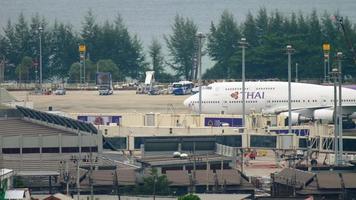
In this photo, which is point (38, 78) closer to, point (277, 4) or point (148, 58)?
point (148, 58)

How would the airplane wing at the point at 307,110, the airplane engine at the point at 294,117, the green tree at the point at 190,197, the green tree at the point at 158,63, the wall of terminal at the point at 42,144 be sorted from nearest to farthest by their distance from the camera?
the green tree at the point at 190,197 → the wall of terminal at the point at 42,144 → the airplane engine at the point at 294,117 → the airplane wing at the point at 307,110 → the green tree at the point at 158,63

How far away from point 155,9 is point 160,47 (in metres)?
52.2

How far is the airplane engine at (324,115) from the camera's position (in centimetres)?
8750

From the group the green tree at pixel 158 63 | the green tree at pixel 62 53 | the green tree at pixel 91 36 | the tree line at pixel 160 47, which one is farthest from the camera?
the green tree at pixel 91 36

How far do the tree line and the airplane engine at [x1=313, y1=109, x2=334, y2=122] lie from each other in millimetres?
27351

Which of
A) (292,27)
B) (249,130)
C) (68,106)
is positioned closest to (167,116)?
(249,130)

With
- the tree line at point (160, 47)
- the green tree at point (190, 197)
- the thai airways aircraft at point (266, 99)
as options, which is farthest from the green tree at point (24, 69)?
the green tree at point (190, 197)

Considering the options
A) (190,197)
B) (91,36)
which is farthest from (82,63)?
(190,197)

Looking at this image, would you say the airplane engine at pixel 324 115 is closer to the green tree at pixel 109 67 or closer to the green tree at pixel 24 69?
the green tree at pixel 109 67

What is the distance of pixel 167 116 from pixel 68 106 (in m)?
17.0

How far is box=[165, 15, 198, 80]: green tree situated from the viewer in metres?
127

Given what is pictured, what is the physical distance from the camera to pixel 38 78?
12294 centimetres

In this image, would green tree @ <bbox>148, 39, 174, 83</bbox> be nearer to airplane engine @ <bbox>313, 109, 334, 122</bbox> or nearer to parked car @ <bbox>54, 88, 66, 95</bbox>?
parked car @ <bbox>54, 88, 66, 95</bbox>

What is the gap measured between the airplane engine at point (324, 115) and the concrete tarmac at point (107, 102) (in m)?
8.31
